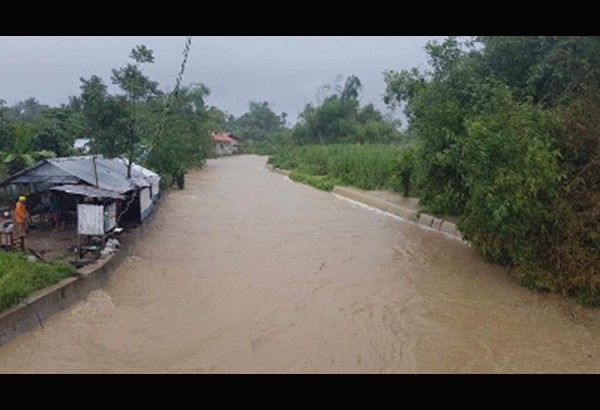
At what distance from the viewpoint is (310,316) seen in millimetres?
8547

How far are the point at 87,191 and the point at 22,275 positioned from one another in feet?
11.5

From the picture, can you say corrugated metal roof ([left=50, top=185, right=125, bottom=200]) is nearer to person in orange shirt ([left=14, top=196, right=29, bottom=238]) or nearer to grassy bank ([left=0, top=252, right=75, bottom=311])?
person in orange shirt ([left=14, top=196, right=29, bottom=238])

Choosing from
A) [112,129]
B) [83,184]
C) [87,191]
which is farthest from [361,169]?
[87,191]

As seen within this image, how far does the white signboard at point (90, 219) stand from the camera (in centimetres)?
1038

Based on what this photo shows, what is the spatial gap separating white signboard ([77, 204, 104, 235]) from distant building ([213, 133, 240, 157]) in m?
51.5

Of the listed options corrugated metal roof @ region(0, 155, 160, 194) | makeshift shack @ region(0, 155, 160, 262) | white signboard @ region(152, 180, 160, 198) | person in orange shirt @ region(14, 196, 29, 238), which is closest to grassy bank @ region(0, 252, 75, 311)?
makeshift shack @ region(0, 155, 160, 262)

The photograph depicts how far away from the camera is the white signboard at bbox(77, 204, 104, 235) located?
10383 millimetres

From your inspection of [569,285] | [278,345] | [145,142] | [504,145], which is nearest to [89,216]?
[278,345]

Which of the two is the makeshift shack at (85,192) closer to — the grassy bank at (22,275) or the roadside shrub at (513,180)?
the grassy bank at (22,275)

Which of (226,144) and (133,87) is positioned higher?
(133,87)

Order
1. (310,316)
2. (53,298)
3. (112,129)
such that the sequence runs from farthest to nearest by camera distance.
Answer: (112,129)
(310,316)
(53,298)

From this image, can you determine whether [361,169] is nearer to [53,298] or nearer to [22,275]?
[53,298]

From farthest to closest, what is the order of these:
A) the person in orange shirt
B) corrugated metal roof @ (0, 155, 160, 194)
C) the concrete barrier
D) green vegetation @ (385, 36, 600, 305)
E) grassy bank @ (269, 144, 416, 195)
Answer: grassy bank @ (269, 144, 416, 195) → corrugated metal roof @ (0, 155, 160, 194) → the person in orange shirt → green vegetation @ (385, 36, 600, 305) → the concrete barrier

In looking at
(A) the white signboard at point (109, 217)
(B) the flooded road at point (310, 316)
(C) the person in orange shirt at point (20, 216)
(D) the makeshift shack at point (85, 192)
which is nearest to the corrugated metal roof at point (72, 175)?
(D) the makeshift shack at point (85, 192)
